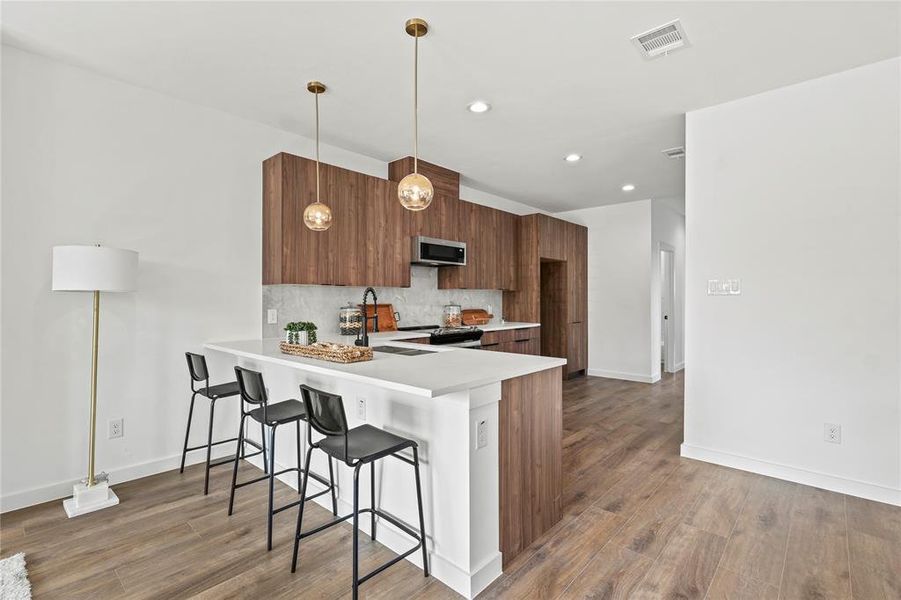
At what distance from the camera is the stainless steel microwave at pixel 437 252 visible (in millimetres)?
4449

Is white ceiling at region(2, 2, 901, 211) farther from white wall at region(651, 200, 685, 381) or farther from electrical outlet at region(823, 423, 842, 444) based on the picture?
white wall at region(651, 200, 685, 381)

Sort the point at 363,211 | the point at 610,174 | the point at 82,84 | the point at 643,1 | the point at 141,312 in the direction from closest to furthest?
the point at 643,1 → the point at 82,84 → the point at 141,312 → the point at 363,211 → the point at 610,174

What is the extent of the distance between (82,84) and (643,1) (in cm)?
343

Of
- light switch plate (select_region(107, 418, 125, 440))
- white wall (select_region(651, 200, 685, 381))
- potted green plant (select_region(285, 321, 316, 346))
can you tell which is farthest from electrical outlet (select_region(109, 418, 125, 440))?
white wall (select_region(651, 200, 685, 381))

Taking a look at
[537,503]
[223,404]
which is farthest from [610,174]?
[223,404]

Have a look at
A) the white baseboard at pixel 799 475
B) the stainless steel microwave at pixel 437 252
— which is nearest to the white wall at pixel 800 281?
the white baseboard at pixel 799 475

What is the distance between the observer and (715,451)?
3281 millimetres

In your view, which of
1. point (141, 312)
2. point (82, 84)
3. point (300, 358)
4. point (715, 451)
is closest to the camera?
point (300, 358)

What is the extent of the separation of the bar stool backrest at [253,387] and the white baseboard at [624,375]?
5419mm

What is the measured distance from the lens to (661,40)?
244 cm

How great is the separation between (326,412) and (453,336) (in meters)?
2.68

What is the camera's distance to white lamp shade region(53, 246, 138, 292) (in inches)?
96.2

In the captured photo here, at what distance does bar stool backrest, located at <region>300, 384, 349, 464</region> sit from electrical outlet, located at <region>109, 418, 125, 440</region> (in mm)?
1903

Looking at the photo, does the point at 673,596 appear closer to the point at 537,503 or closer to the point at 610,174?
the point at 537,503
